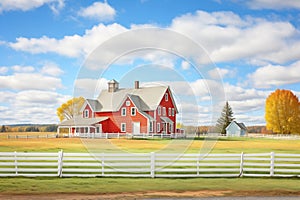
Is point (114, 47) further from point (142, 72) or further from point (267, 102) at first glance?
point (267, 102)

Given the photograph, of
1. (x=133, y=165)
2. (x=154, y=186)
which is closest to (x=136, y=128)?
(x=133, y=165)

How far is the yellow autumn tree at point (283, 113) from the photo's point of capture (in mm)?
61219

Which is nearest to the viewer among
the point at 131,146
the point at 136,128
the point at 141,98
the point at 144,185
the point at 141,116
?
the point at 144,185

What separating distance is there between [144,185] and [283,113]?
50.9 metres

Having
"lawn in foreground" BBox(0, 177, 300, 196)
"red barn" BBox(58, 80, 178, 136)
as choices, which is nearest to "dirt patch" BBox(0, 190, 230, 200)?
"lawn in foreground" BBox(0, 177, 300, 196)

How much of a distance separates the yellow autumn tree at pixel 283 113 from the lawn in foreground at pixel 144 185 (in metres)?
46.9

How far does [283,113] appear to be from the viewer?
61281 mm

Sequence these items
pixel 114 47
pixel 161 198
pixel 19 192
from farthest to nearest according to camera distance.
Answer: pixel 114 47 < pixel 19 192 < pixel 161 198

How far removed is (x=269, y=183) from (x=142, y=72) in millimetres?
6502

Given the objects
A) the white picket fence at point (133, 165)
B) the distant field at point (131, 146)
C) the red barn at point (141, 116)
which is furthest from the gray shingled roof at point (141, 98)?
the white picket fence at point (133, 165)

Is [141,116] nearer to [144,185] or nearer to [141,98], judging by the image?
[141,98]

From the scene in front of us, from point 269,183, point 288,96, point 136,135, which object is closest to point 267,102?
point 288,96

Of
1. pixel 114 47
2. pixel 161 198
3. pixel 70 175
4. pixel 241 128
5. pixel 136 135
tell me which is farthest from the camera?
pixel 241 128

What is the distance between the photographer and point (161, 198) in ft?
40.3
